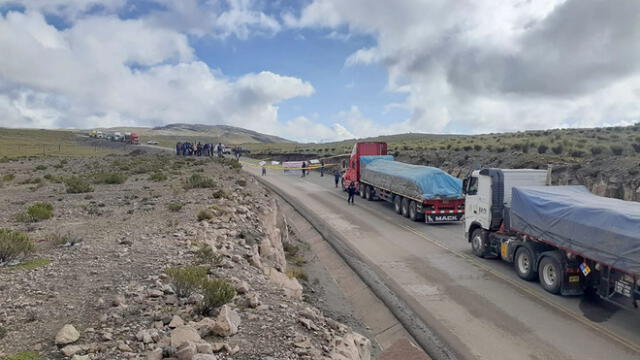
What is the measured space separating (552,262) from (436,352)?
5.02m

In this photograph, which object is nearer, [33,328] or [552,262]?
[33,328]

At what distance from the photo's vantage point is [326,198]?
32031 millimetres

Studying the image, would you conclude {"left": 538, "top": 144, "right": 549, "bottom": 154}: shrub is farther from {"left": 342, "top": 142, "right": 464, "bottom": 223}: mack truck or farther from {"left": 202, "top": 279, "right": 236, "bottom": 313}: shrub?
{"left": 202, "top": 279, "right": 236, "bottom": 313}: shrub

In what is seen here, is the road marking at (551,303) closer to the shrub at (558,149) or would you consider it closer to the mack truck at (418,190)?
the mack truck at (418,190)

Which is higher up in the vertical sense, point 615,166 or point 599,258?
point 615,166

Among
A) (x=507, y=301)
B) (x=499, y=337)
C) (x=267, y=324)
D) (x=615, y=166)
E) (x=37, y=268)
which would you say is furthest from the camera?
(x=615, y=166)

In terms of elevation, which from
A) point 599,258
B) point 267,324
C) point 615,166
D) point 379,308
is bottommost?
point 379,308

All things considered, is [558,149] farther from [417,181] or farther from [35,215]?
[35,215]

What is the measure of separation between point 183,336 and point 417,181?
18420 millimetres

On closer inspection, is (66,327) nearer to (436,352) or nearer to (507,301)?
(436,352)

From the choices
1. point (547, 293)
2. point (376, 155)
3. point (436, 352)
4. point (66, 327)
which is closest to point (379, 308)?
point (436, 352)

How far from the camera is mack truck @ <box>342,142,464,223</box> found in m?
22.0

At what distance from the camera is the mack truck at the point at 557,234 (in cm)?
942

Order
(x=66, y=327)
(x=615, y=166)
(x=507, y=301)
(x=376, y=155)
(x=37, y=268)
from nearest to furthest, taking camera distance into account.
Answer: (x=66, y=327)
(x=37, y=268)
(x=507, y=301)
(x=615, y=166)
(x=376, y=155)
